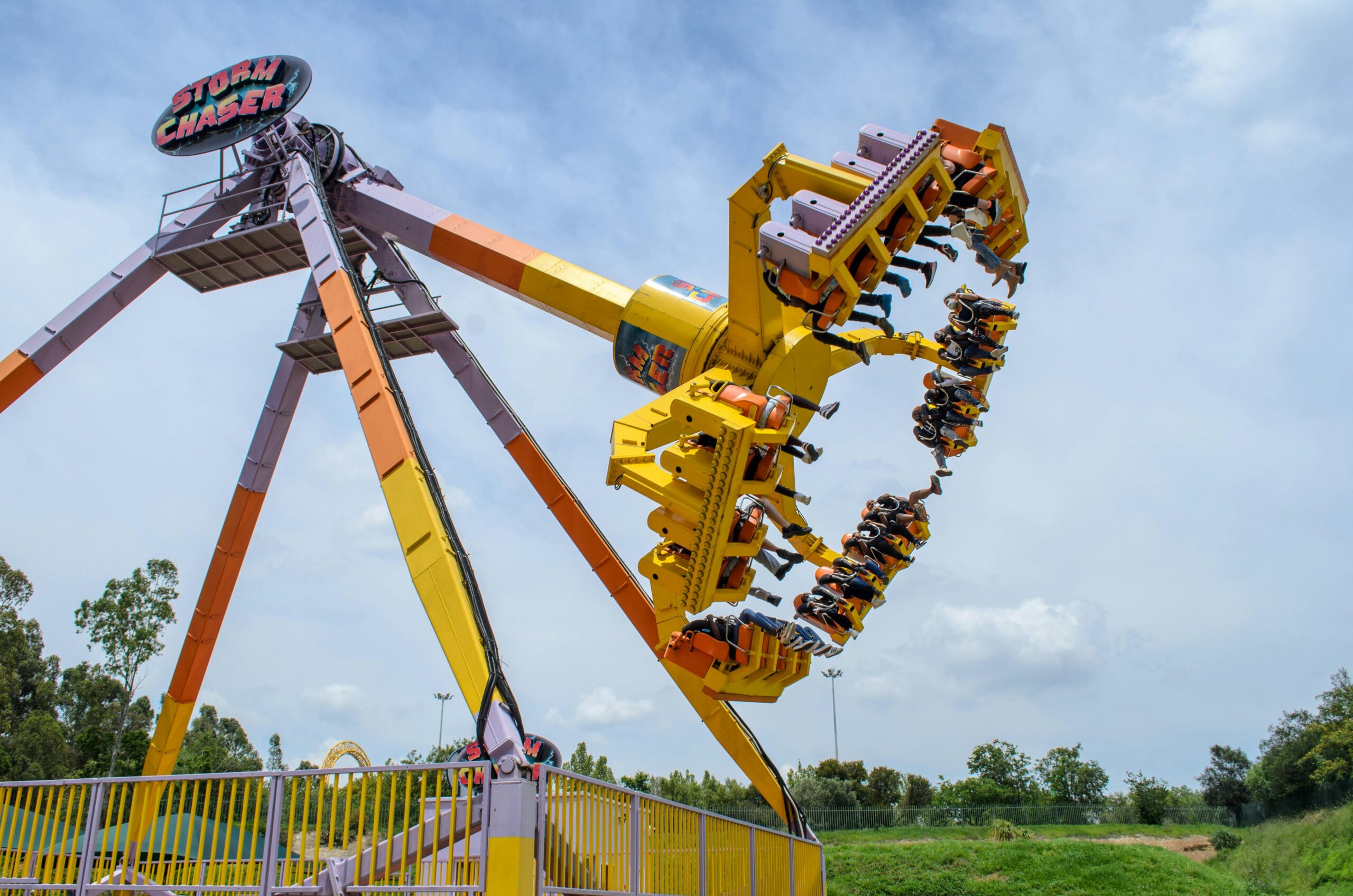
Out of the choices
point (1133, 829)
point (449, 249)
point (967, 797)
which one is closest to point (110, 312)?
point (449, 249)

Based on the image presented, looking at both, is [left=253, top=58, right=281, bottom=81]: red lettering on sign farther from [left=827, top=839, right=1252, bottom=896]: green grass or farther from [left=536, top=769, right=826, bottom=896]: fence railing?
[left=827, top=839, right=1252, bottom=896]: green grass

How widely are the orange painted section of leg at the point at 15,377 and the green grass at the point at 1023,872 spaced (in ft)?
65.9

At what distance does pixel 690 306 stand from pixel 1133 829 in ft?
115

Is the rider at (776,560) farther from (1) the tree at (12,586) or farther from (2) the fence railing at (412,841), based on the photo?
(1) the tree at (12,586)

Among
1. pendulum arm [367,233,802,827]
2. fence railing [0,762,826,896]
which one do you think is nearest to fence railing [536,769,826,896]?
fence railing [0,762,826,896]

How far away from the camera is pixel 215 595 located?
1606cm

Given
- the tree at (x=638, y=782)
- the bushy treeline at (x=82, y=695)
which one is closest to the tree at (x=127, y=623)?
the bushy treeline at (x=82, y=695)

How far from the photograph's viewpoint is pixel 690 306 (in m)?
10.8

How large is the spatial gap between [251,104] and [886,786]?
46.0 metres

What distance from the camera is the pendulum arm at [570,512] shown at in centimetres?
1333

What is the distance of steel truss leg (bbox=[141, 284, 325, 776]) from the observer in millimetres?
15852

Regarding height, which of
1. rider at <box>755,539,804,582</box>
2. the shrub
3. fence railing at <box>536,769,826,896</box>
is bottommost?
the shrub

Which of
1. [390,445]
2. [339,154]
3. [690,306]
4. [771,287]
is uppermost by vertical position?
[339,154]

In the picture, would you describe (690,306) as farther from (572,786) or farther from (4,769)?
(4,769)
